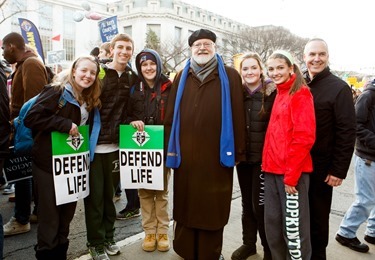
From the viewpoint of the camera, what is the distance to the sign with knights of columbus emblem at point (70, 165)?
279 cm

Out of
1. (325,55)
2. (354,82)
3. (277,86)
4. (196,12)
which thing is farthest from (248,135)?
(196,12)

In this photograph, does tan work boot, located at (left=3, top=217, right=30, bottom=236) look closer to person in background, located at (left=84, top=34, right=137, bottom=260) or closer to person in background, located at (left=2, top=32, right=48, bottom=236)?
person in background, located at (left=2, top=32, right=48, bottom=236)

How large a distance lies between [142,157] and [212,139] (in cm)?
82

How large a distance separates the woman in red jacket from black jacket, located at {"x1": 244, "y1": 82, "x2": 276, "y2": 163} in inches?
5.7

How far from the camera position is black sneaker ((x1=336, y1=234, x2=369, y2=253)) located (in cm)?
366

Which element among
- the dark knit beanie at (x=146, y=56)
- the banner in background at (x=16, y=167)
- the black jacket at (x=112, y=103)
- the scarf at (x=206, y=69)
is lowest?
the banner in background at (x=16, y=167)

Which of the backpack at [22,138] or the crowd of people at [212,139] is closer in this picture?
the crowd of people at [212,139]

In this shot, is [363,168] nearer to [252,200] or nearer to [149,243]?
[252,200]

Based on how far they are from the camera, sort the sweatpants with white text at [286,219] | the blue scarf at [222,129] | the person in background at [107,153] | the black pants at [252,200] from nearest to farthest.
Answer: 1. the sweatpants with white text at [286,219]
2. the blue scarf at [222,129]
3. the black pants at [252,200]
4. the person in background at [107,153]

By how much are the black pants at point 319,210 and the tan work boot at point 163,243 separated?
156 centimetres

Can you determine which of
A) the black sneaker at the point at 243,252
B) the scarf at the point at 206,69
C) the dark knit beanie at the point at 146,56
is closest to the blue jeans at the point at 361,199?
the black sneaker at the point at 243,252

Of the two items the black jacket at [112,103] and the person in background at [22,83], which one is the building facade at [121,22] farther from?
the black jacket at [112,103]

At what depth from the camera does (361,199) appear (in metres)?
3.73

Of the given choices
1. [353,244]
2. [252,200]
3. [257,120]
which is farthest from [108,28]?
[353,244]
